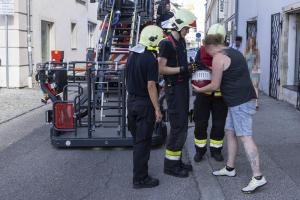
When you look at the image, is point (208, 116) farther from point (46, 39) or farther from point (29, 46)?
point (46, 39)

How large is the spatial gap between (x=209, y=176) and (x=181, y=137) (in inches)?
22.1

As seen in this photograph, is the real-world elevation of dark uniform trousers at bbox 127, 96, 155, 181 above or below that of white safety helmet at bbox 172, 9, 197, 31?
below

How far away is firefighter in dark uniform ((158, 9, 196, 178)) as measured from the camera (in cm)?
594

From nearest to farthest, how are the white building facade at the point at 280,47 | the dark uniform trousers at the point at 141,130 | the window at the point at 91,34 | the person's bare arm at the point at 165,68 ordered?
the dark uniform trousers at the point at 141,130 < the person's bare arm at the point at 165,68 < the white building facade at the point at 280,47 < the window at the point at 91,34

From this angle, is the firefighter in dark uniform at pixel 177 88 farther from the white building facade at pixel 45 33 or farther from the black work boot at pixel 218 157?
the white building facade at pixel 45 33

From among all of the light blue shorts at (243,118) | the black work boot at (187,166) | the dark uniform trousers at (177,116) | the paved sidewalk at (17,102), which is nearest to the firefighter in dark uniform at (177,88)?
the dark uniform trousers at (177,116)

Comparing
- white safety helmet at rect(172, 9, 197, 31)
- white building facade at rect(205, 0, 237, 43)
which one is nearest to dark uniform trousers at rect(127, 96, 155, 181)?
white safety helmet at rect(172, 9, 197, 31)

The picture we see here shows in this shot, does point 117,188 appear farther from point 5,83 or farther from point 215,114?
point 5,83

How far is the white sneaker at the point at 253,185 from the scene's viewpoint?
527 cm

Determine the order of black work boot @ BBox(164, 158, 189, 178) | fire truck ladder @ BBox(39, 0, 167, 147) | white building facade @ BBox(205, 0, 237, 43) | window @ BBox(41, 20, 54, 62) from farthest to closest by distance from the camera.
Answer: white building facade @ BBox(205, 0, 237, 43), window @ BBox(41, 20, 54, 62), fire truck ladder @ BBox(39, 0, 167, 147), black work boot @ BBox(164, 158, 189, 178)

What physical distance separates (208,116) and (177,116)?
2.57 feet

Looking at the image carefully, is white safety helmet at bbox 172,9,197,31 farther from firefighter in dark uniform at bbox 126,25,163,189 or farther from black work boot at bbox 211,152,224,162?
black work boot at bbox 211,152,224,162

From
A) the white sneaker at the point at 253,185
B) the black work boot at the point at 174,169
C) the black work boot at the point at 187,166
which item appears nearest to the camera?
the white sneaker at the point at 253,185

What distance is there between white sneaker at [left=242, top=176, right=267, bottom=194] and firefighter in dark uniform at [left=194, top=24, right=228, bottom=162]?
1318mm
